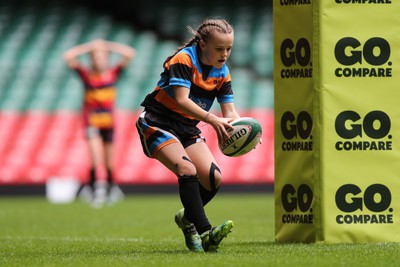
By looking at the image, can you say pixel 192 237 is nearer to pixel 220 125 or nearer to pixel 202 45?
pixel 220 125

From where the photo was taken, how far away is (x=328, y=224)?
6.84m

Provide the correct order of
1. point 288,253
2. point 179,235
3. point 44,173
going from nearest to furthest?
point 288,253 < point 179,235 < point 44,173

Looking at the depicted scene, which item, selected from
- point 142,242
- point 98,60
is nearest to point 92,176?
point 98,60

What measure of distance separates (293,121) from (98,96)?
800 cm

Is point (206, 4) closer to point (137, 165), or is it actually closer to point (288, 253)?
point (137, 165)

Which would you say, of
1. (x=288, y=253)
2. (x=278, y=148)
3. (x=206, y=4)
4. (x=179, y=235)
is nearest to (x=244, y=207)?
(x=179, y=235)

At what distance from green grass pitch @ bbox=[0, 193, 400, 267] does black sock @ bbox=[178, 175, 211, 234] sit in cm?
21

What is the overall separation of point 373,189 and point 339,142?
42 centimetres

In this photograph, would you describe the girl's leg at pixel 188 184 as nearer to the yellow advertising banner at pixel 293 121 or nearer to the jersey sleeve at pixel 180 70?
the jersey sleeve at pixel 180 70

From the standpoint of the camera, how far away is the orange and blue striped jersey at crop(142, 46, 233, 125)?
6.54 m

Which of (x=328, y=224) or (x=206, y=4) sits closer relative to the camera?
(x=328, y=224)

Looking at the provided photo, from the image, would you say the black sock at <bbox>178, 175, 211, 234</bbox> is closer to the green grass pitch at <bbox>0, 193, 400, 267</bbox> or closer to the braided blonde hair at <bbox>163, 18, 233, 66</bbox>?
the green grass pitch at <bbox>0, 193, 400, 267</bbox>

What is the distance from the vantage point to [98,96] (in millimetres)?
14961

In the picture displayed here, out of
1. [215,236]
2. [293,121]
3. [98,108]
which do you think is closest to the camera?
[215,236]
